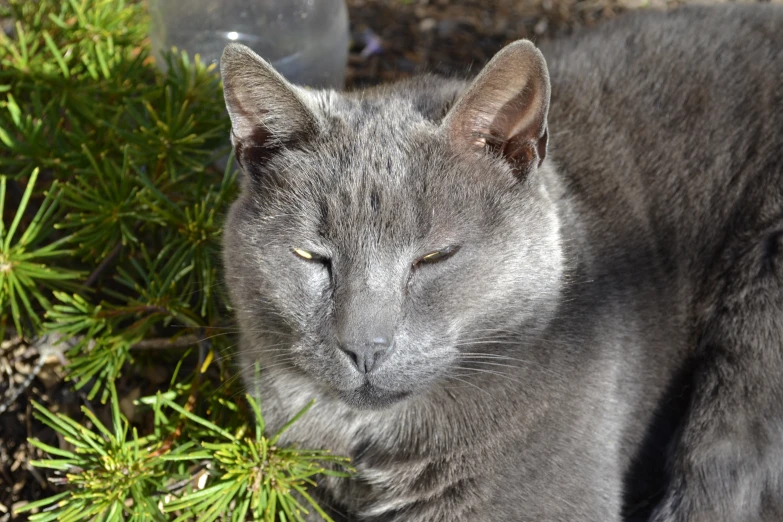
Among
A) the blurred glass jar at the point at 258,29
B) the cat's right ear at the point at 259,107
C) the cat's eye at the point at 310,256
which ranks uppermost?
the cat's right ear at the point at 259,107

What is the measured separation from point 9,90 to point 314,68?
3.55 ft

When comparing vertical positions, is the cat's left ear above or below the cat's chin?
above

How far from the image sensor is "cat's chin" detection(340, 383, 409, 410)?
5.57 feet

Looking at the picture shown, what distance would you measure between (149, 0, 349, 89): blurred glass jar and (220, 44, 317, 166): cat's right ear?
1.25 meters

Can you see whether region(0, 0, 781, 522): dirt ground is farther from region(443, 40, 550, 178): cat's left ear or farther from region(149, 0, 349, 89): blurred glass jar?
region(443, 40, 550, 178): cat's left ear

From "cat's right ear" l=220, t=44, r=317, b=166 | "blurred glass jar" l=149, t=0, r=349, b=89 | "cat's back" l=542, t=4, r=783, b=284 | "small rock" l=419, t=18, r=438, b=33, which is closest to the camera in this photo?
"cat's right ear" l=220, t=44, r=317, b=166

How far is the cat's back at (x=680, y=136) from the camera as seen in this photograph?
7.32 feet

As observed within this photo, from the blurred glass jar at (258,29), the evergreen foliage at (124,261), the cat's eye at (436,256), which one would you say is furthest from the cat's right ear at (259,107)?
the blurred glass jar at (258,29)

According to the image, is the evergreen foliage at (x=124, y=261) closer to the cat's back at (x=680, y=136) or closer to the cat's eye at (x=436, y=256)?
the cat's eye at (x=436, y=256)

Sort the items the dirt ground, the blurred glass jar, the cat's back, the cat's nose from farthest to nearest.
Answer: the dirt ground
the blurred glass jar
the cat's back
the cat's nose

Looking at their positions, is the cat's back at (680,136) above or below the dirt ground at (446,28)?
above

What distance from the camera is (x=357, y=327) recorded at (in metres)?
1.60

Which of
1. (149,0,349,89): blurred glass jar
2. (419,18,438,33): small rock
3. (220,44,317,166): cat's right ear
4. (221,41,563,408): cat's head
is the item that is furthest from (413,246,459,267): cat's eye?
(419,18,438,33): small rock

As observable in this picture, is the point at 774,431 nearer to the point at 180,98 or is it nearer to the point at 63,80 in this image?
the point at 180,98
